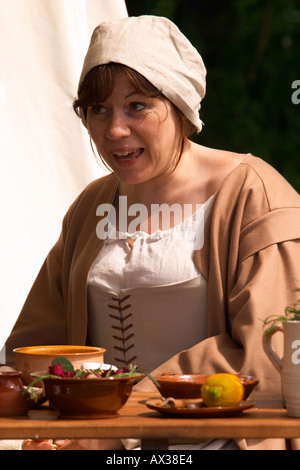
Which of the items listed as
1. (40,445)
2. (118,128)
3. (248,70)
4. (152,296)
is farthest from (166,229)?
(248,70)

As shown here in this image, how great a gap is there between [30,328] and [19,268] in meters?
0.85

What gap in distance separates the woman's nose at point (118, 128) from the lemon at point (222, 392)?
2.91 ft

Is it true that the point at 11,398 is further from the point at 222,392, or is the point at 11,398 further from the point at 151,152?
the point at 151,152

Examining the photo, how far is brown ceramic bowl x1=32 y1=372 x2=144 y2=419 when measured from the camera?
1.53m

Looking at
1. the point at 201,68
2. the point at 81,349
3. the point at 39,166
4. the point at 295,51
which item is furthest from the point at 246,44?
the point at 81,349

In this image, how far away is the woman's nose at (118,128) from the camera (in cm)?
228

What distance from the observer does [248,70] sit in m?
8.78

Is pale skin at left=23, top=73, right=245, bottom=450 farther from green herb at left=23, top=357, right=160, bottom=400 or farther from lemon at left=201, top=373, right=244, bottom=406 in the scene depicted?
lemon at left=201, top=373, right=244, bottom=406

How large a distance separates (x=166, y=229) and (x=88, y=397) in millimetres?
987

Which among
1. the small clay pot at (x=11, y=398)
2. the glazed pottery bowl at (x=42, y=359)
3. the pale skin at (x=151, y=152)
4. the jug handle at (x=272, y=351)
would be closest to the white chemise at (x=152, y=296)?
the pale skin at (x=151, y=152)

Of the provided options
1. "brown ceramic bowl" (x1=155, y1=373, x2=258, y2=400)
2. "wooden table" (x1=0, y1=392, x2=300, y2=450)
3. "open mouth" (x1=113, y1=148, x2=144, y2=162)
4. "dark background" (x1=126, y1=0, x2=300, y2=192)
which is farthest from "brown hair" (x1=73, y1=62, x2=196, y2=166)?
"dark background" (x1=126, y1=0, x2=300, y2=192)

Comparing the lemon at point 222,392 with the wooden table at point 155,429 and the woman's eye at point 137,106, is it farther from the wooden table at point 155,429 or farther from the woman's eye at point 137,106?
the woman's eye at point 137,106

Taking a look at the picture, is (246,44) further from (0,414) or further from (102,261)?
(0,414)

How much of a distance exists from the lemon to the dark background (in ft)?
21.7
